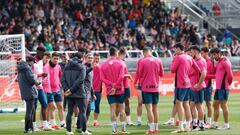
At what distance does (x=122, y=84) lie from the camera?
22578mm

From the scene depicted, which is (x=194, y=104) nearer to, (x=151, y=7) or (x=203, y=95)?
(x=203, y=95)

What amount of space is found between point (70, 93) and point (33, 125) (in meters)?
2.57

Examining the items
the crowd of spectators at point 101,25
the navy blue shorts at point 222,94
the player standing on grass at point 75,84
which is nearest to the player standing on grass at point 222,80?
the navy blue shorts at point 222,94

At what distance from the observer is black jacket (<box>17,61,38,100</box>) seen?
22781mm

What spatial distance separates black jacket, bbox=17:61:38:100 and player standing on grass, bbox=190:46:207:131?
4.42m

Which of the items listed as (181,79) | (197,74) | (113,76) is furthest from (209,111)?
(113,76)

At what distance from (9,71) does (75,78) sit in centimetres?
1217

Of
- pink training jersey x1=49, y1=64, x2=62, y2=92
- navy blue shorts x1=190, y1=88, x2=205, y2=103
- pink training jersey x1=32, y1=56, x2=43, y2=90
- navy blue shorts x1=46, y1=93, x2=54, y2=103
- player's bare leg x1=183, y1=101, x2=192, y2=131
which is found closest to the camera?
player's bare leg x1=183, y1=101, x2=192, y2=131

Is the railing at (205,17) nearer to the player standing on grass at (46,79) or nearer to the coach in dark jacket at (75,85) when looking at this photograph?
the player standing on grass at (46,79)

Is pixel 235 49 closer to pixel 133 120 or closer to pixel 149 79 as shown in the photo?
pixel 133 120

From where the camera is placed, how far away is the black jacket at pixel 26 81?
2278 centimetres

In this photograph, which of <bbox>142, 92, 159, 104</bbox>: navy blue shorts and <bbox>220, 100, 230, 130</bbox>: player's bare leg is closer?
<bbox>142, 92, 159, 104</bbox>: navy blue shorts

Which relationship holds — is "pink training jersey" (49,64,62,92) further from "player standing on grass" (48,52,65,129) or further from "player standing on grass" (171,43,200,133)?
"player standing on grass" (171,43,200,133)

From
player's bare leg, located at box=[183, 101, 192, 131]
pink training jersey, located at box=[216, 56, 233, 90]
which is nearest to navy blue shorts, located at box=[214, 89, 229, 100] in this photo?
pink training jersey, located at box=[216, 56, 233, 90]
